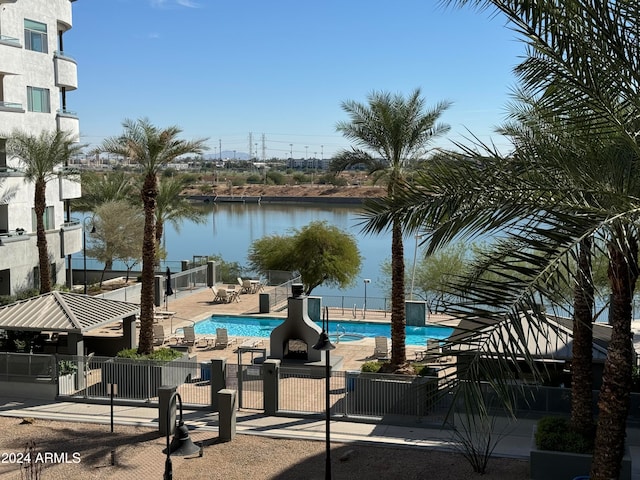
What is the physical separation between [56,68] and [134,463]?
1057 inches

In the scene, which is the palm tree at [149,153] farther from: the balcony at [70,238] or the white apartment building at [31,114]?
the balcony at [70,238]

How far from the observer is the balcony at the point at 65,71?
3738 cm

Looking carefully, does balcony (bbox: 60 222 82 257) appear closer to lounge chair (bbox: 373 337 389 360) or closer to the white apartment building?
the white apartment building

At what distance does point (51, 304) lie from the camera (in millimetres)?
22000

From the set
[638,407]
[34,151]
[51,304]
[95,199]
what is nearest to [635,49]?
[638,407]

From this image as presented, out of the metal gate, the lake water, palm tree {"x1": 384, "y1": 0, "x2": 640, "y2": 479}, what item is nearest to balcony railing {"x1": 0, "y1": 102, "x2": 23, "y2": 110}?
the metal gate

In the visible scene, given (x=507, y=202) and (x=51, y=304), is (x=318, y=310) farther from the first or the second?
(x=507, y=202)

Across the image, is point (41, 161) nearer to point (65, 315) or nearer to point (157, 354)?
point (65, 315)

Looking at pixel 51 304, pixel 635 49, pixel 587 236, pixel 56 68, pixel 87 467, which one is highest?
pixel 56 68

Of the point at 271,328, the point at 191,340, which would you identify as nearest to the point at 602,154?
the point at 191,340

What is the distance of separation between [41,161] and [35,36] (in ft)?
28.1

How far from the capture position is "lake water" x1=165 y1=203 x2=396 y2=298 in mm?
79281

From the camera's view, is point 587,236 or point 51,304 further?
point 51,304

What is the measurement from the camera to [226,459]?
15828 millimetres
